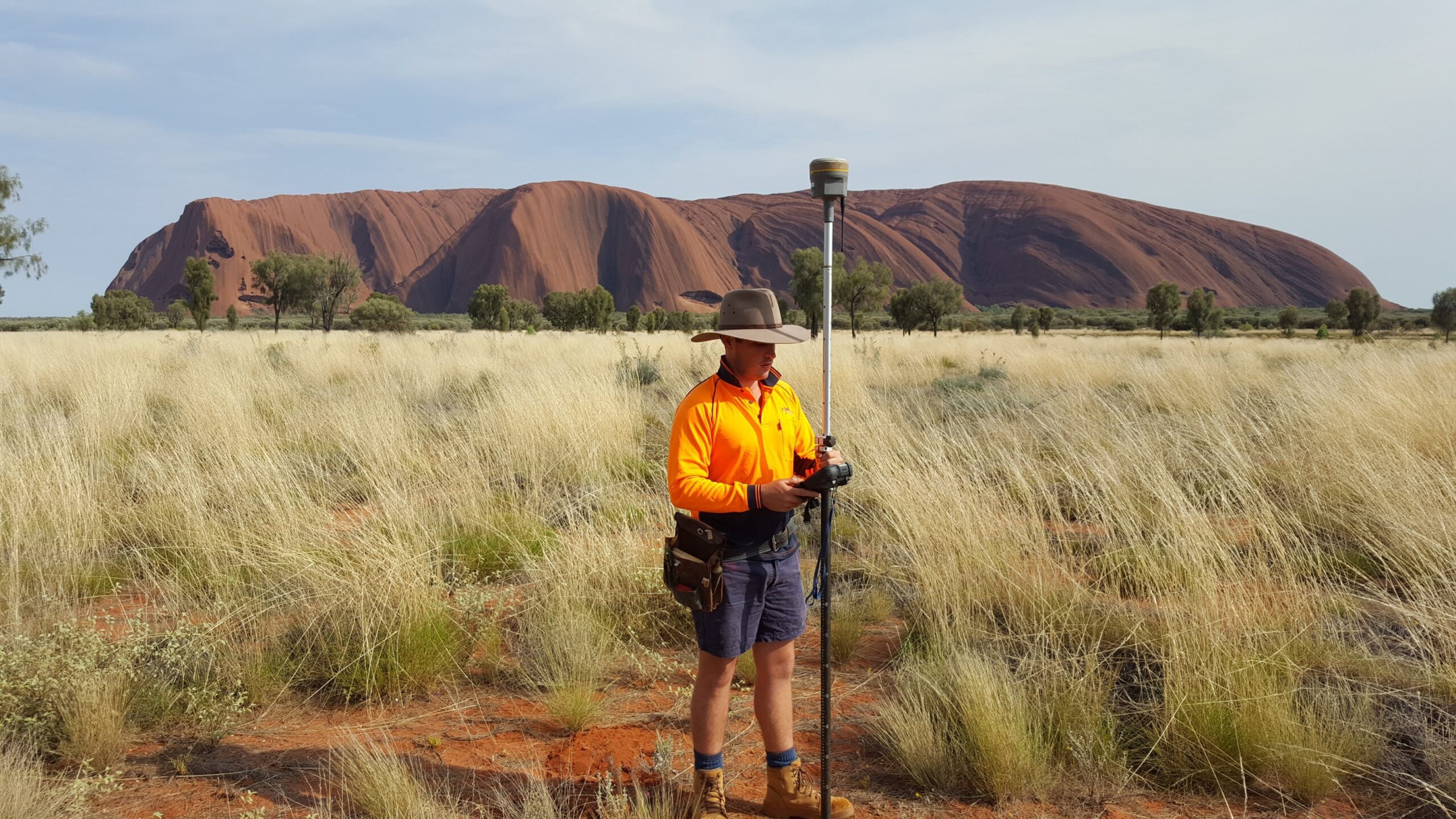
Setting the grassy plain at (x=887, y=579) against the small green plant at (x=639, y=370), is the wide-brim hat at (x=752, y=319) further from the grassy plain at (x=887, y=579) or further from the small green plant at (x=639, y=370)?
the small green plant at (x=639, y=370)

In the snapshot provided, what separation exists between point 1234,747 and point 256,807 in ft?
11.9

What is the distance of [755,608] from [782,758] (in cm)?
59

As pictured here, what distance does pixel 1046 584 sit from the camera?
14.6 feet

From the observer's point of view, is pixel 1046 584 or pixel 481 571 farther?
pixel 481 571

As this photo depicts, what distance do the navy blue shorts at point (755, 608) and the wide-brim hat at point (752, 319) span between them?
721 mm

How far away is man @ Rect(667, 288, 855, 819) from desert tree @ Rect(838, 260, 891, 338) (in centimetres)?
4225

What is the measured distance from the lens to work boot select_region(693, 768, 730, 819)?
110 inches

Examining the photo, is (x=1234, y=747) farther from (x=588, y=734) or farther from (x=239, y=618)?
(x=239, y=618)

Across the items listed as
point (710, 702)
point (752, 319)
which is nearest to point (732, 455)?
point (752, 319)

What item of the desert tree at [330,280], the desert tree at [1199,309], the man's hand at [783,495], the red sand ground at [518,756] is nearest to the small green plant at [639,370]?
the red sand ground at [518,756]

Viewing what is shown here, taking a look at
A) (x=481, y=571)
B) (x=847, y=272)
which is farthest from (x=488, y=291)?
(x=481, y=571)

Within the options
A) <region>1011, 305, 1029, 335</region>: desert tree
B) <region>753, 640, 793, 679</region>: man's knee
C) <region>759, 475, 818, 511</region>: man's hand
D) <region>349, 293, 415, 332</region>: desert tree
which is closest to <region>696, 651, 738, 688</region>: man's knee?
<region>753, 640, 793, 679</region>: man's knee

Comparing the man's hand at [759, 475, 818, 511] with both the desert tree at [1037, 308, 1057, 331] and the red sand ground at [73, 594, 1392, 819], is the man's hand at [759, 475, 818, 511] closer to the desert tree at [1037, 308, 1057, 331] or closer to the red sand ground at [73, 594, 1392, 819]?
the red sand ground at [73, 594, 1392, 819]

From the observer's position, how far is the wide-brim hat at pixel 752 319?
8.47 ft
